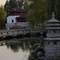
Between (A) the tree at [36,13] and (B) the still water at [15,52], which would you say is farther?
(A) the tree at [36,13]

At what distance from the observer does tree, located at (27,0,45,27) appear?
1324 inches

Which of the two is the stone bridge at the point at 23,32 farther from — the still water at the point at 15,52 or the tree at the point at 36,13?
the still water at the point at 15,52

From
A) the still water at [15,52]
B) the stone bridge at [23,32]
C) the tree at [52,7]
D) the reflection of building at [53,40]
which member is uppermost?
the tree at [52,7]

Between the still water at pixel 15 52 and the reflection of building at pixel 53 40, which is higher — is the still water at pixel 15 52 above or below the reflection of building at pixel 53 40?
below

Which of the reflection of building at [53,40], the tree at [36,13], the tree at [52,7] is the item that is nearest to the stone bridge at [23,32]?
the tree at [36,13]

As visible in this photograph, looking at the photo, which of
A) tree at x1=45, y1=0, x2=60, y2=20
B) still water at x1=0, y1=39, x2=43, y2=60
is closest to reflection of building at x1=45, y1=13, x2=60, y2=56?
still water at x1=0, y1=39, x2=43, y2=60

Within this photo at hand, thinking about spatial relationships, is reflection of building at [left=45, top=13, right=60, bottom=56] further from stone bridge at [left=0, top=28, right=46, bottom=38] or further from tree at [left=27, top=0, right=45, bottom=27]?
stone bridge at [left=0, top=28, right=46, bottom=38]

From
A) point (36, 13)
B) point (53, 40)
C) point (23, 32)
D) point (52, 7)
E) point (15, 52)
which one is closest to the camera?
point (53, 40)

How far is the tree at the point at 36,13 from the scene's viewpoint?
110 ft

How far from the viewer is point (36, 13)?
111 feet

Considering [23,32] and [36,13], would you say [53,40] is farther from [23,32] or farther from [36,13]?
[23,32]

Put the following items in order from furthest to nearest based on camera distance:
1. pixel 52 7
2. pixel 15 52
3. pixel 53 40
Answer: pixel 52 7 < pixel 15 52 < pixel 53 40

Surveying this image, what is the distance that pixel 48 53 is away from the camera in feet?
54.0

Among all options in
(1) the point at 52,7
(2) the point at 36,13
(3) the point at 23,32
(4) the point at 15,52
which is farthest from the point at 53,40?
(3) the point at 23,32
